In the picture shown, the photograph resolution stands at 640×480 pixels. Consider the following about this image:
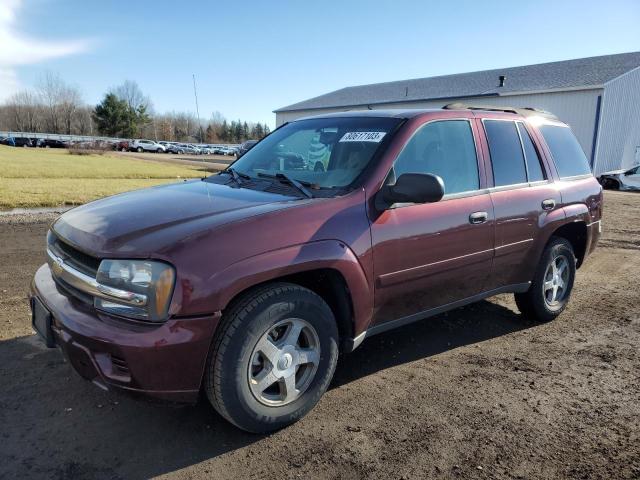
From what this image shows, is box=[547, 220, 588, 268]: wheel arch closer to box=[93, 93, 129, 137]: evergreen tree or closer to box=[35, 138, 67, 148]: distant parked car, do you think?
box=[35, 138, 67, 148]: distant parked car

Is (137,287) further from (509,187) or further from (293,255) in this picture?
(509,187)

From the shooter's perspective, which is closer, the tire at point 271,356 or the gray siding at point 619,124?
the tire at point 271,356

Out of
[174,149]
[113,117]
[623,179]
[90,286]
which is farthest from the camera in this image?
[113,117]

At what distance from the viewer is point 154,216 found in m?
2.91

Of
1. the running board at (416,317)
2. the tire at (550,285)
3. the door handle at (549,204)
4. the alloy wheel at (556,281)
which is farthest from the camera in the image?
the alloy wheel at (556,281)

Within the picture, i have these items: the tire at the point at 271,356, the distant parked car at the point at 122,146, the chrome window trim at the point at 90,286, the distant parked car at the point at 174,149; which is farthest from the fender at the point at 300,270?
the distant parked car at the point at 174,149

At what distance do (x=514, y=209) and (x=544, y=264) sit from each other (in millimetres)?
818

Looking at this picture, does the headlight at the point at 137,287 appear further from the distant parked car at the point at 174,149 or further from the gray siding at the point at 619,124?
the distant parked car at the point at 174,149

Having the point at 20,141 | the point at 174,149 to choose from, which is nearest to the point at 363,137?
the point at 174,149

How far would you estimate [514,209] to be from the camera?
162 inches

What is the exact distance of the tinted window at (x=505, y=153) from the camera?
13.5 feet

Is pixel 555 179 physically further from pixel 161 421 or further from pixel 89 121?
pixel 89 121

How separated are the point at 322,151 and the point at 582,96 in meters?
26.7

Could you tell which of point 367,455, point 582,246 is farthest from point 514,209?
point 367,455
